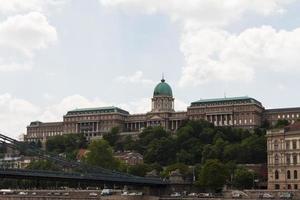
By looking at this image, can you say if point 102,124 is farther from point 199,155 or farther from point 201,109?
point 199,155

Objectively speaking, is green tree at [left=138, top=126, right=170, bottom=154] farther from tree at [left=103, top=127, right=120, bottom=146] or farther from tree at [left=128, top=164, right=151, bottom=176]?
tree at [left=128, top=164, right=151, bottom=176]

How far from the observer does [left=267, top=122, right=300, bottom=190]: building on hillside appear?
100 meters

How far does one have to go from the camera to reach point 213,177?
96.6 m

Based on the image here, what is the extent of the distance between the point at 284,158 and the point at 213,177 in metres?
12.8

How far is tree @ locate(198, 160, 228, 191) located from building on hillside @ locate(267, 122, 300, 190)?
929 cm

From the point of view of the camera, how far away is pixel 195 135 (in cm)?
15075

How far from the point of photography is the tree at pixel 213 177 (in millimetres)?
96625

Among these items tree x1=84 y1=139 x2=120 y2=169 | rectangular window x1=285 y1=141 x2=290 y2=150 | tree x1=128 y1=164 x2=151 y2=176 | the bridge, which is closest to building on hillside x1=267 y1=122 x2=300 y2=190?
rectangular window x1=285 y1=141 x2=290 y2=150

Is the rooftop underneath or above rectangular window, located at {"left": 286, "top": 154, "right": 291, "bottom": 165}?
above

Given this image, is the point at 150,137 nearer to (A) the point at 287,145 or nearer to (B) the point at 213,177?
(A) the point at 287,145

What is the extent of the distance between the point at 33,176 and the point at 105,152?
183ft

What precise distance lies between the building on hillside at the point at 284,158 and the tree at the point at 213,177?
9.29 m

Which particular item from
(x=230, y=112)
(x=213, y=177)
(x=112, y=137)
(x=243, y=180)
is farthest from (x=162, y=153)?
(x=213, y=177)

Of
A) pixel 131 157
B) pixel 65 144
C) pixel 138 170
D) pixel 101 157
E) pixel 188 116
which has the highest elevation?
pixel 188 116
